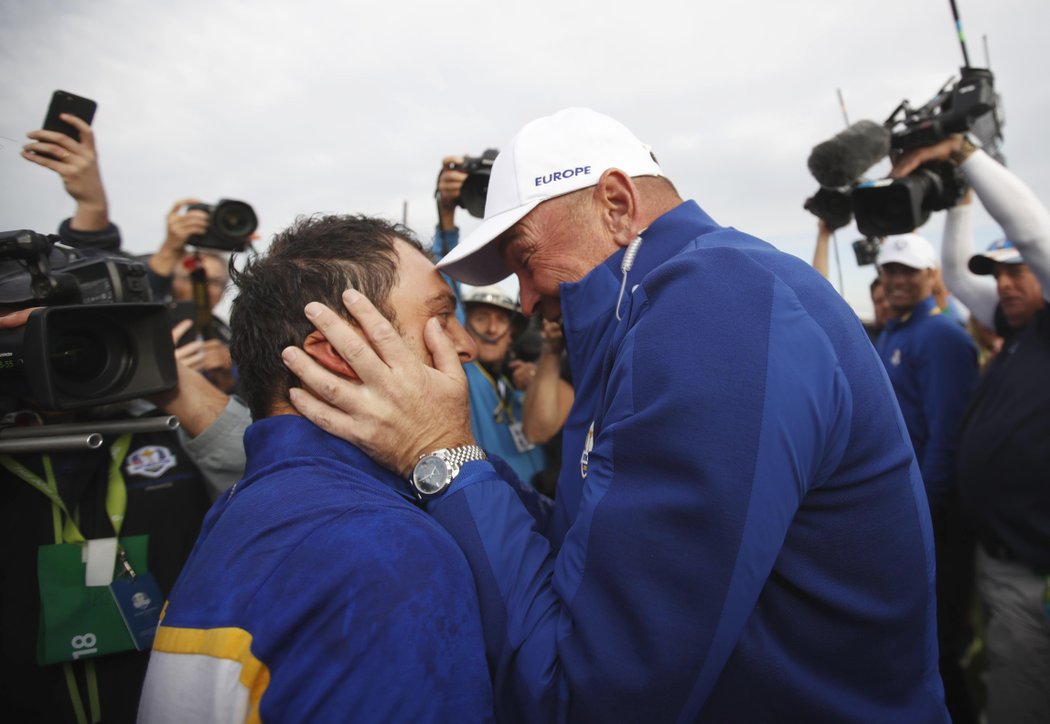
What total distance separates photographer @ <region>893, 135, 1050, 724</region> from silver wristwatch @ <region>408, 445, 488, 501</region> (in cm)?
290

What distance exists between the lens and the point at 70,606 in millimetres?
1938

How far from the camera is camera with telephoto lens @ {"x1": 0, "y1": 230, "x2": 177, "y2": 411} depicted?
4.90 feet

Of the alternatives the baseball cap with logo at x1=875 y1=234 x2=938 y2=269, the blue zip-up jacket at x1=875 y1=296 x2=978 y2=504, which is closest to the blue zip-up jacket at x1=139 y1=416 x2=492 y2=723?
the blue zip-up jacket at x1=875 y1=296 x2=978 y2=504

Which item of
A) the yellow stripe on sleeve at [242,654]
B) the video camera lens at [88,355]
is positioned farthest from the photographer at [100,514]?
the yellow stripe on sleeve at [242,654]

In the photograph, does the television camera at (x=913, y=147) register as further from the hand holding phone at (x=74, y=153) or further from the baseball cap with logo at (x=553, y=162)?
the hand holding phone at (x=74, y=153)

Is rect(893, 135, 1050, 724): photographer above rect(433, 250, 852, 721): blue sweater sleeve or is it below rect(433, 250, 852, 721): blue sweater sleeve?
below

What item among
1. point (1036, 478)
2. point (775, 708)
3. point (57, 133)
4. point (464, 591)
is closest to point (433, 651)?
point (464, 591)

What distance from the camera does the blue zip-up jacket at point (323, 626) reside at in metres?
0.97

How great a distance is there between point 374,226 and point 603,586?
1.06 metres

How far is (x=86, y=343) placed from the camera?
5.68 feet

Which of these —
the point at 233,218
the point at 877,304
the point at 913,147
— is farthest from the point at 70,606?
the point at 877,304

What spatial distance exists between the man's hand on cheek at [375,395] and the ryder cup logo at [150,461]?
4.04 ft

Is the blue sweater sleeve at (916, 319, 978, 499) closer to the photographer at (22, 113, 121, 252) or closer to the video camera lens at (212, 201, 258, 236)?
the video camera lens at (212, 201, 258, 236)

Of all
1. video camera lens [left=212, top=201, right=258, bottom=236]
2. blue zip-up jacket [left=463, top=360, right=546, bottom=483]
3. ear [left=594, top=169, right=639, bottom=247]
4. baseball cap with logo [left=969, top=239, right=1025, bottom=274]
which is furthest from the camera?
blue zip-up jacket [left=463, top=360, right=546, bottom=483]
